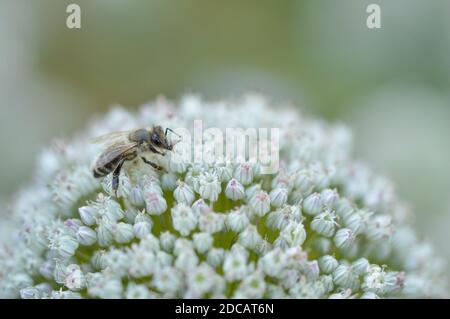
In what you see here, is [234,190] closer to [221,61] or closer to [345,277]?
[345,277]

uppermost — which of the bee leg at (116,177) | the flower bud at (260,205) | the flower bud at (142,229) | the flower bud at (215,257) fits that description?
the bee leg at (116,177)

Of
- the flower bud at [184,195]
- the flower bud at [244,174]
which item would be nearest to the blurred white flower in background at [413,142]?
the flower bud at [244,174]

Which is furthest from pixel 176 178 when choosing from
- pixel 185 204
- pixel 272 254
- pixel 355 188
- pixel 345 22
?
pixel 345 22

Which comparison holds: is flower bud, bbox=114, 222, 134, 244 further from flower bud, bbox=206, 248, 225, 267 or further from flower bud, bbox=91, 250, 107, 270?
flower bud, bbox=206, 248, 225, 267

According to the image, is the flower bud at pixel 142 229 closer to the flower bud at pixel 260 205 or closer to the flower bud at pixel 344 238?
the flower bud at pixel 260 205

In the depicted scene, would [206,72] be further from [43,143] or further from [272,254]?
[272,254]

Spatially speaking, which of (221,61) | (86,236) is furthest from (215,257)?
(221,61)

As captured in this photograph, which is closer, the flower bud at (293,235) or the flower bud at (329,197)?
the flower bud at (293,235)
